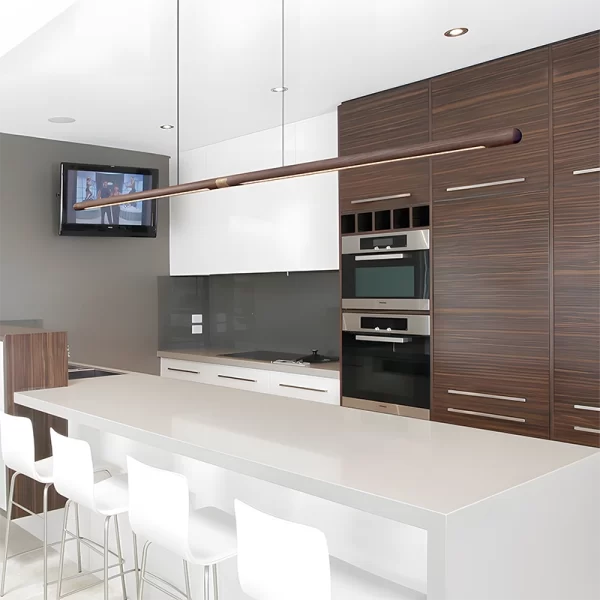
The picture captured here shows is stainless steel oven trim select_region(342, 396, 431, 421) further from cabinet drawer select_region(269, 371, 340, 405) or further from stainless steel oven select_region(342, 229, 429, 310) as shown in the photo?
stainless steel oven select_region(342, 229, 429, 310)

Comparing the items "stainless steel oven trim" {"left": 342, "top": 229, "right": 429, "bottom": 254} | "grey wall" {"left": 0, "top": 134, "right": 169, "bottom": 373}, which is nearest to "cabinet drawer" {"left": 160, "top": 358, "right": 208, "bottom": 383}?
"grey wall" {"left": 0, "top": 134, "right": 169, "bottom": 373}

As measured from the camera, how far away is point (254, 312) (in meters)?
5.47

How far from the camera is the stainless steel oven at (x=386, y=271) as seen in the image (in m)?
3.63

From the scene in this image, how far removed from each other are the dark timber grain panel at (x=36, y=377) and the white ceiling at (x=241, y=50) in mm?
1400

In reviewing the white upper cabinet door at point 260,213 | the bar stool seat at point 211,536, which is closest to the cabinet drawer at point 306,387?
the white upper cabinet door at point 260,213

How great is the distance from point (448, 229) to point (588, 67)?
997mm

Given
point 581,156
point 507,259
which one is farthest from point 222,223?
point 581,156

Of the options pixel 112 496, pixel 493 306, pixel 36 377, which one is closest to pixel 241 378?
pixel 36 377

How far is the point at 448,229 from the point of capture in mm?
3492

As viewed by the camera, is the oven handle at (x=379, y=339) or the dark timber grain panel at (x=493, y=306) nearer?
the dark timber grain panel at (x=493, y=306)

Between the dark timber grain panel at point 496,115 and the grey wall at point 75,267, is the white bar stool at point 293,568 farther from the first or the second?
the grey wall at point 75,267

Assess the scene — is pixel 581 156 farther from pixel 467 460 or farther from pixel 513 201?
pixel 467 460

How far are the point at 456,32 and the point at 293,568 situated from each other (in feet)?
7.77

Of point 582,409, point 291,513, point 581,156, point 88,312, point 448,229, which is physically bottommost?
point 291,513
